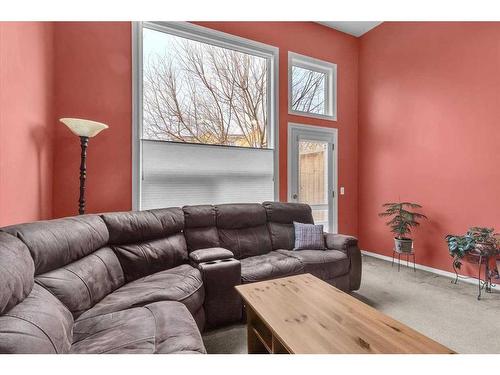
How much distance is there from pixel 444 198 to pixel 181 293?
3.47m

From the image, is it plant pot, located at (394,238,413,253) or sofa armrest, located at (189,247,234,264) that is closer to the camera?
sofa armrest, located at (189,247,234,264)

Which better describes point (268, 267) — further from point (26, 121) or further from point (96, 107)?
point (96, 107)

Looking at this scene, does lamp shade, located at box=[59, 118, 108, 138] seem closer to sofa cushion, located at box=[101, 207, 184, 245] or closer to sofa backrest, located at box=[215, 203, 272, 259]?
sofa cushion, located at box=[101, 207, 184, 245]

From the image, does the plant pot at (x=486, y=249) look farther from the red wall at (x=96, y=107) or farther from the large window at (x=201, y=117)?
the red wall at (x=96, y=107)

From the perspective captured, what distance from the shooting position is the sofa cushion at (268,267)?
2170mm

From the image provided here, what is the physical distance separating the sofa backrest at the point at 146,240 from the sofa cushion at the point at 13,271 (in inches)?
34.3

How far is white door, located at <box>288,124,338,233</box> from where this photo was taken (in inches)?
152

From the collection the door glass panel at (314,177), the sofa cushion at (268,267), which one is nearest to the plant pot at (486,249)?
the sofa cushion at (268,267)

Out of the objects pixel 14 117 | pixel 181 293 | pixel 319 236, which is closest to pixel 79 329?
pixel 181 293

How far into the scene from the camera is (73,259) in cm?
160

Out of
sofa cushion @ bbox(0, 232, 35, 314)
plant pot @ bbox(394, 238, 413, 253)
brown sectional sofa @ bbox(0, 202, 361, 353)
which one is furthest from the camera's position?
plant pot @ bbox(394, 238, 413, 253)

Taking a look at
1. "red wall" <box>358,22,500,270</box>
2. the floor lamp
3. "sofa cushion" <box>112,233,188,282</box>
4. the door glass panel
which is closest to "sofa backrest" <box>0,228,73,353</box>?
"sofa cushion" <box>112,233,188,282</box>

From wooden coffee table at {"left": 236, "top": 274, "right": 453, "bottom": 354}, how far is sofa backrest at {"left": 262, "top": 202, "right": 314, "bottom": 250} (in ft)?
4.02

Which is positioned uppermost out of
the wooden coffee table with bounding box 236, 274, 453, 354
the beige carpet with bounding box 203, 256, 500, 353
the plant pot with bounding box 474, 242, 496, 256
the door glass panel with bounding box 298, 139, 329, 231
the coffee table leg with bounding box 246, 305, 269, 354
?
the door glass panel with bounding box 298, 139, 329, 231
